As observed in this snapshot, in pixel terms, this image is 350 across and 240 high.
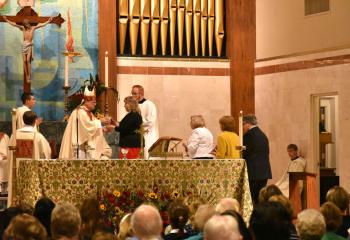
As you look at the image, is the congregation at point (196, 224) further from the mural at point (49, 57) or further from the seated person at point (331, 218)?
the mural at point (49, 57)

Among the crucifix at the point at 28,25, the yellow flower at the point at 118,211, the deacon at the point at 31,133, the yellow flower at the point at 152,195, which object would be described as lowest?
the yellow flower at the point at 118,211

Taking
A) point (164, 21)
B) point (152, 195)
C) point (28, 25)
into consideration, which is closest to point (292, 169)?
point (164, 21)

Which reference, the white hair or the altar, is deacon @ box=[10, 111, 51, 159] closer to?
the altar

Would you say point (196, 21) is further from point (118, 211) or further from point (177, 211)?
point (177, 211)

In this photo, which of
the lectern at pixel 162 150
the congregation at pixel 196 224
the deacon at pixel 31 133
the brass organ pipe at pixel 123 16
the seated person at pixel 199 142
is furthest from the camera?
the brass organ pipe at pixel 123 16

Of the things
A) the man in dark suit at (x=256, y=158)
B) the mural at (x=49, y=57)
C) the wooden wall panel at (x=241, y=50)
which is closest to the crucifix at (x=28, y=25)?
the mural at (x=49, y=57)

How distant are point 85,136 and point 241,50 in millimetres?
6613

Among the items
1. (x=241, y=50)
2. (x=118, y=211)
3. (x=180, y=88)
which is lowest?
(x=118, y=211)

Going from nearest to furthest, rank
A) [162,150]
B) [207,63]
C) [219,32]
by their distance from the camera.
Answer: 1. [162,150]
2. [207,63]
3. [219,32]

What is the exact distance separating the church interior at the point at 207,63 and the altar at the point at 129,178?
4.88m

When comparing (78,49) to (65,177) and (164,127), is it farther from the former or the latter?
(65,177)

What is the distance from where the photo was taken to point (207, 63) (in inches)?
707

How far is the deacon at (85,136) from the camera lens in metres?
12.1

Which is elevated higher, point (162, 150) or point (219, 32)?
point (219, 32)
